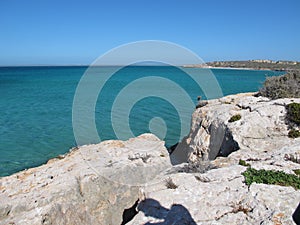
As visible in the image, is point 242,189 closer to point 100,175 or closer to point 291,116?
point 100,175

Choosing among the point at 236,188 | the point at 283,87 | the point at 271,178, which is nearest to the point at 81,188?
the point at 236,188

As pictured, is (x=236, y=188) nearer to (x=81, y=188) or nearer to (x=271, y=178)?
(x=271, y=178)

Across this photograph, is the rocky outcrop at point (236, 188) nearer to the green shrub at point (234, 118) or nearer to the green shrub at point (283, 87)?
the green shrub at point (234, 118)

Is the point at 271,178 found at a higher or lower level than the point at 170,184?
higher

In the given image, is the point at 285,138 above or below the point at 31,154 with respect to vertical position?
above

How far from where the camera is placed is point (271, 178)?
24.1ft

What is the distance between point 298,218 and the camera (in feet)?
9.89

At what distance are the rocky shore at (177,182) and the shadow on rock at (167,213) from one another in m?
0.02

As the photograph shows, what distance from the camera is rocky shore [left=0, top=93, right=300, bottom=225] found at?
21.0ft

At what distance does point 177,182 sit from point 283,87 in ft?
37.9

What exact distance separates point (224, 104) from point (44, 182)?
11.0m

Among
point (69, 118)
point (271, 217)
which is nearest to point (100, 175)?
point (271, 217)

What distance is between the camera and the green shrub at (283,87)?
15.4m

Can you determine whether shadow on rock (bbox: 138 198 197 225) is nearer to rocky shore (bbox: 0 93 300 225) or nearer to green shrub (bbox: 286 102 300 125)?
rocky shore (bbox: 0 93 300 225)
